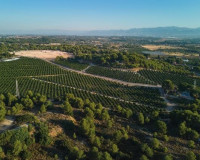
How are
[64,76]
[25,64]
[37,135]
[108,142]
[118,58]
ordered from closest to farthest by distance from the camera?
[37,135] → [108,142] → [64,76] → [25,64] → [118,58]

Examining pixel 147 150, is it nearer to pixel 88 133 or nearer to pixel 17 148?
pixel 88 133

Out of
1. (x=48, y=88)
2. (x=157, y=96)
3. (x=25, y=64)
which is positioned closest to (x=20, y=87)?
(x=48, y=88)

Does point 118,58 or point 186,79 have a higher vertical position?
point 118,58

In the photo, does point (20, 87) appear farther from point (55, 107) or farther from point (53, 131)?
point (53, 131)

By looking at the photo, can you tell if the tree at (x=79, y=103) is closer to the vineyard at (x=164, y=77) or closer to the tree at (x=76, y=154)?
the tree at (x=76, y=154)

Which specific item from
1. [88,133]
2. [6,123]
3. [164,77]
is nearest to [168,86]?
[164,77]

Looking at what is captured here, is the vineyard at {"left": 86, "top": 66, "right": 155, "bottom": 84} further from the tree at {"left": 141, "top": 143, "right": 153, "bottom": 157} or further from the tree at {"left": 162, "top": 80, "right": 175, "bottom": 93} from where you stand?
the tree at {"left": 141, "top": 143, "right": 153, "bottom": 157}

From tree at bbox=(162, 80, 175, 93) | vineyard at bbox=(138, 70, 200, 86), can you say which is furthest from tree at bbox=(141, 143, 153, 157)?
vineyard at bbox=(138, 70, 200, 86)
